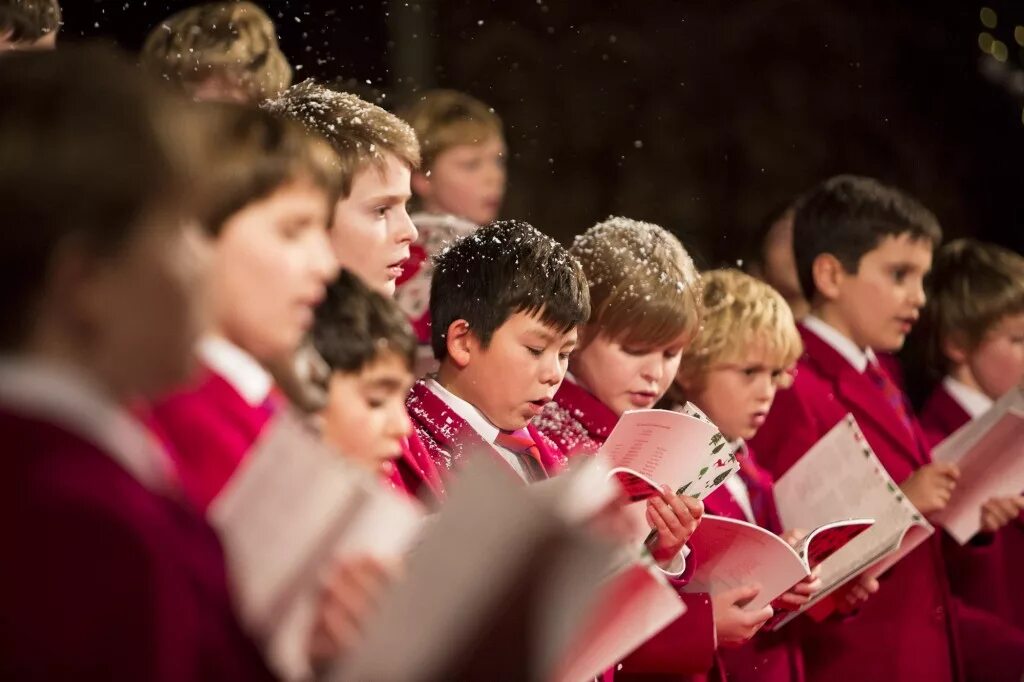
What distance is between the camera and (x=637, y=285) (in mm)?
2330

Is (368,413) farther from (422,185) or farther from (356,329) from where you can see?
(422,185)

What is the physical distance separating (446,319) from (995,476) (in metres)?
1.26

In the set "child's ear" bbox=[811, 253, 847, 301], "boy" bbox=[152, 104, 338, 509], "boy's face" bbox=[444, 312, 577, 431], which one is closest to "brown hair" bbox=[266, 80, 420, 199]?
"boy's face" bbox=[444, 312, 577, 431]

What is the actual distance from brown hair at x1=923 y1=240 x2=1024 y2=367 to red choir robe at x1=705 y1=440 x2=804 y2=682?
3.74 ft

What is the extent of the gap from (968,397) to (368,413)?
2.31 m

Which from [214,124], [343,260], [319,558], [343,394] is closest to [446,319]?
[343,260]

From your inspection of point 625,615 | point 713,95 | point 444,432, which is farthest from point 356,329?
point 713,95

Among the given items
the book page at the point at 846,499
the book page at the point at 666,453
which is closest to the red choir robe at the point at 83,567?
the book page at the point at 666,453

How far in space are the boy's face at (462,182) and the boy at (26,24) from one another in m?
1.07

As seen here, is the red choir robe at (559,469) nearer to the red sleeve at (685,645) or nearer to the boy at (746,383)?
the red sleeve at (685,645)

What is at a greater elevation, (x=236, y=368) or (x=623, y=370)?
(x=236, y=368)

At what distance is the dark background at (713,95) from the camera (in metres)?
3.30

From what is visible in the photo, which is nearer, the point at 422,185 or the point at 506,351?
the point at 506,351

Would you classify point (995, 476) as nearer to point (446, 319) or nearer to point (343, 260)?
point (446, 319)
